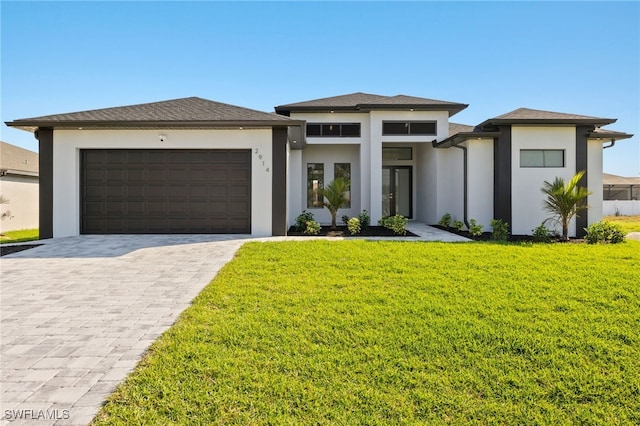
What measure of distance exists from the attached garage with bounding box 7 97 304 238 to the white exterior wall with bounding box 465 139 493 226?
6182 millimetres

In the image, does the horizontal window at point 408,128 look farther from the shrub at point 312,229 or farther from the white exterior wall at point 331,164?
the shrub at point 312,229

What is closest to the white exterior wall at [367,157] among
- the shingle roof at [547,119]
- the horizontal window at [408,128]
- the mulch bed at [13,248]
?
the horizontal window at [408,128]

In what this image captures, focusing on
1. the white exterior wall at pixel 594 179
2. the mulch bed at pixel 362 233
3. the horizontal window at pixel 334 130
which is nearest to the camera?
the mulch bed at pixel 362 233

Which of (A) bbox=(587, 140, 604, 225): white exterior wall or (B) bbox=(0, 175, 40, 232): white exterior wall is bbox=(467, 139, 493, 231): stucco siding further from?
(B) bbox=(0, 175, 40, 232): white exterior wall

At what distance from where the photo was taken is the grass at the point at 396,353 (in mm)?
2318

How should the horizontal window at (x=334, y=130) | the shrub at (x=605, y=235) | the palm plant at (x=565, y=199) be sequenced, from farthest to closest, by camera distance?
the horizontal window at (x=334, y=130), the palm plant at (x=565, y=199), the shrub at (x=605, y=235)

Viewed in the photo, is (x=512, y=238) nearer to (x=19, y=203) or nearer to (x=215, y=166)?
(x=215, y=166)

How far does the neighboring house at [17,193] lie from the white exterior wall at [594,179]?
72.8 ft

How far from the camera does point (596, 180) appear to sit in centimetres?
1131

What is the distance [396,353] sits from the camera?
3.03 m

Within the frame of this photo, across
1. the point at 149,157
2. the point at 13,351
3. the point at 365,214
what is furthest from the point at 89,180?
the point at 365,214

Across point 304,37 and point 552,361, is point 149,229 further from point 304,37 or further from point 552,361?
point 552,361

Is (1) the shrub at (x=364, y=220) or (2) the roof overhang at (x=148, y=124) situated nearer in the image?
(2) the roof overhang at (x=148, y=124)

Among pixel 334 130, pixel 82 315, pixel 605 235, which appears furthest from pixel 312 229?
pixel 605 235
